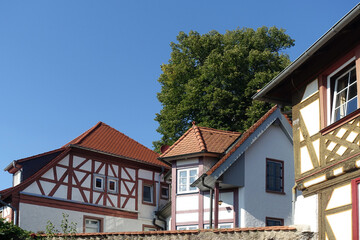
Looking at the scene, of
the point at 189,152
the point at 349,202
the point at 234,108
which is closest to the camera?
the point at 349,202

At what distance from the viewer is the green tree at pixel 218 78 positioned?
35844 millimetres

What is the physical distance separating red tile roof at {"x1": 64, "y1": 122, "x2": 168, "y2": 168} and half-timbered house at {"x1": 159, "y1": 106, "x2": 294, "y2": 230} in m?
5.48

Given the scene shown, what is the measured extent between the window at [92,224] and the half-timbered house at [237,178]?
5157 mm

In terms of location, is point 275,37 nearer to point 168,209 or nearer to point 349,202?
point 168,209

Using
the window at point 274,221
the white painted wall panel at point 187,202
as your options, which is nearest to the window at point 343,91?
the window at point 274,221

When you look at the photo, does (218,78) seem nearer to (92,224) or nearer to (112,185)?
(112,185)

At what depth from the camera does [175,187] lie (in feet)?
85.3

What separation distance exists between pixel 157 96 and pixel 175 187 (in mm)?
14967

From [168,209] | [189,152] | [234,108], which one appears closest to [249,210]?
[189,152]

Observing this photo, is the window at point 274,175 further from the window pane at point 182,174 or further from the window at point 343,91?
the window at point 343,91

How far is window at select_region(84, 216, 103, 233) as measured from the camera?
2884 cm

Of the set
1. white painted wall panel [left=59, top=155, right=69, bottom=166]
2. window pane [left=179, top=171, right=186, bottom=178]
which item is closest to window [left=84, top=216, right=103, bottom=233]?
white painted wall panel [left=59, top=155, right=69, bottom=166]

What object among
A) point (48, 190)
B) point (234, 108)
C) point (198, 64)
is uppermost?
point (198, 64)

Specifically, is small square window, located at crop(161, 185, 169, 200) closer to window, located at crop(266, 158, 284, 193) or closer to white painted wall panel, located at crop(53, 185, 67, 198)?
white painted wall panel, located at crop(53, 185, 67, 198)
